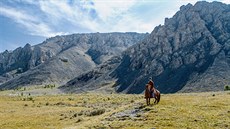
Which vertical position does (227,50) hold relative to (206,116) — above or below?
above

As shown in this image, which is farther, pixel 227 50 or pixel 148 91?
pixel 227 50

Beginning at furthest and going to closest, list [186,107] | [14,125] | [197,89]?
[197,89] < [14,125] < [186,107]

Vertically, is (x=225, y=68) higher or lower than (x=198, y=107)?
higher

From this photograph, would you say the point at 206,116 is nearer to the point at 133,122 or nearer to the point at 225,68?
the point at 133,122

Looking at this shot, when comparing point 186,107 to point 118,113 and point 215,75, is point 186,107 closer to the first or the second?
point 118,113

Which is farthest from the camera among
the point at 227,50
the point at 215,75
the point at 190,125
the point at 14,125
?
the point at 227,50

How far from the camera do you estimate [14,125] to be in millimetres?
48594

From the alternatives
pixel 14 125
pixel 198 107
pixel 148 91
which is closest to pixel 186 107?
pixel 198 107

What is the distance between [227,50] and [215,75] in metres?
32.4

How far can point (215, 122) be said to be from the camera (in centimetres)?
3266

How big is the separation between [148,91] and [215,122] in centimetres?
1162

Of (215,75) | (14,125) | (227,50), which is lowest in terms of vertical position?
(14,125)

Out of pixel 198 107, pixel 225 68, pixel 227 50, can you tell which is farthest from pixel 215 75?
pixel 198 107

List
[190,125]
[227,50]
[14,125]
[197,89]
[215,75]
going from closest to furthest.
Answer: [190,125] → [14,125] → [197,89] → [215,75] → [227,50]
